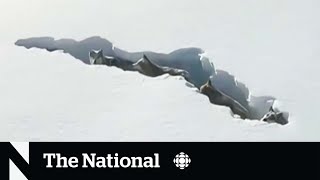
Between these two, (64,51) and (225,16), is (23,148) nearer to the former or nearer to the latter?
(64,51)

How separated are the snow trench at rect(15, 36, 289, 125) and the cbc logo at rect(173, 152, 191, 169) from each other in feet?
0.81

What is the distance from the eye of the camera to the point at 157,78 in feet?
5.63

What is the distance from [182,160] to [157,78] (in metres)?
0.34

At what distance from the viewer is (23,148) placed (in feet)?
5.63

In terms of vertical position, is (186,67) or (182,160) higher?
(186,67)

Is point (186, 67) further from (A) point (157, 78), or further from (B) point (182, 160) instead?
(B) point (182, 160)

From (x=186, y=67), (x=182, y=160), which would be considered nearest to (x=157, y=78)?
(x=186, y=67)

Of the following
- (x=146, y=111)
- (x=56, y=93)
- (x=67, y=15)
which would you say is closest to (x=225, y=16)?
(x=146, y=111)

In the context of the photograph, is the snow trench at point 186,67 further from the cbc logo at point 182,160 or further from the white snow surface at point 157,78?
the cbc logo at point 182,160

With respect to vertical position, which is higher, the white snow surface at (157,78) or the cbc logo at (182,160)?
the white snow surface at (157,78)

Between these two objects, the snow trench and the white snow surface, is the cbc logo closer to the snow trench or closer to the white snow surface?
the white snow surface

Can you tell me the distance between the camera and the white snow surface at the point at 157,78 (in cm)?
169

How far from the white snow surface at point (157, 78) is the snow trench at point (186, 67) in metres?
0.02

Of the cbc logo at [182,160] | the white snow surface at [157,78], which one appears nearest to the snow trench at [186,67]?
the white snow surface at [157,78]
